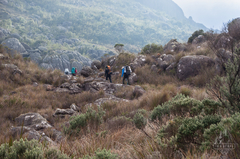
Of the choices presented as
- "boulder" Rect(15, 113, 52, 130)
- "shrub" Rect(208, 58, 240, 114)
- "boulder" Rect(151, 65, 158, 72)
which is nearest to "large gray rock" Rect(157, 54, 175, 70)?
"boulder" Rect(151, 65, 158, 72)

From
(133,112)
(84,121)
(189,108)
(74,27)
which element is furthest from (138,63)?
(74,27)

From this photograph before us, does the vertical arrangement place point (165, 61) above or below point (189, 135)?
above

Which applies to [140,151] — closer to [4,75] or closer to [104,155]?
[104,155]

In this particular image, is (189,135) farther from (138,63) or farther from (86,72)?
(86,72)

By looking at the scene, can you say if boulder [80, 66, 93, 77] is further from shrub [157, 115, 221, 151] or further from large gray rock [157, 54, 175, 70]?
shrub [157, 115, 221, 151]

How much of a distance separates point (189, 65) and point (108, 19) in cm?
19068

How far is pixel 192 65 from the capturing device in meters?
11.4

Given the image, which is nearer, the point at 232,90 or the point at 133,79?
the point at 232,90

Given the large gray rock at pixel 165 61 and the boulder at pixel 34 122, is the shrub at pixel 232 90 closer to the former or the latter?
the boulder at pixel 34 122

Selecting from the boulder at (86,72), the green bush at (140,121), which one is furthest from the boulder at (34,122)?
the boulder at (86,72)

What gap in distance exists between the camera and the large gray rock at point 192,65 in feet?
35.6

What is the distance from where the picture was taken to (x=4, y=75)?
10.9 metres

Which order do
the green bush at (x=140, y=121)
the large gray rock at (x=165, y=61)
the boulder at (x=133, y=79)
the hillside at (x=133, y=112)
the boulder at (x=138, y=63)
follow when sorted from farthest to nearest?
the boulder at (x=138, y=63) → the large gray rock at (x=165, y=61) → the boulder at (x=133, y=79) → the green bush at (x=140, y=121) → the hillside at (x=133, y=112)

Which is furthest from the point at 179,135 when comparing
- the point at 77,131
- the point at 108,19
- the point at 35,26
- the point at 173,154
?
the point at 108,19
